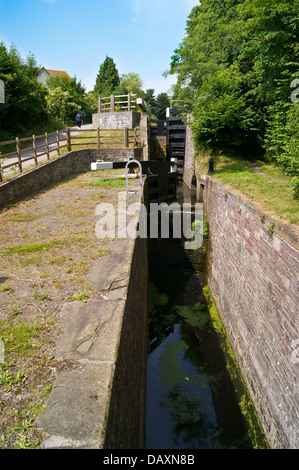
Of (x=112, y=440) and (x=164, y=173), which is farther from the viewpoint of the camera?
(x=164, y=173)

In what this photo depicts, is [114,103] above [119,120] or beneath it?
above

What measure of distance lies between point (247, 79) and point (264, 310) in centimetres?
1089

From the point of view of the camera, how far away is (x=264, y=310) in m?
4.35

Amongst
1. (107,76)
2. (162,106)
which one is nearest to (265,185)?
(107,76)

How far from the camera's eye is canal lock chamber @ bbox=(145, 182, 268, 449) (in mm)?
4371

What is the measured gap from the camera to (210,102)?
1187 centimetres

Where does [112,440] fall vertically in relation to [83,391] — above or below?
below

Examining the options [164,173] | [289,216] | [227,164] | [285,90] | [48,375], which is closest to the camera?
[48,375]

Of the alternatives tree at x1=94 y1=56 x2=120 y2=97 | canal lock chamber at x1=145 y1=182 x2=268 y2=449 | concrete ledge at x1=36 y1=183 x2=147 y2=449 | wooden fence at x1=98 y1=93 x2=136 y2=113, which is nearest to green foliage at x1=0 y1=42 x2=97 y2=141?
wooden fence at x1=98 y1=93 x2=136 y2=113

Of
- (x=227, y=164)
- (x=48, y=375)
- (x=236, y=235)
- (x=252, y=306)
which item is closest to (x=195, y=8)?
(x=227, y=164)

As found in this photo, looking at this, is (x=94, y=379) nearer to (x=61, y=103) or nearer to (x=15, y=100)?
(x=15, y=100)

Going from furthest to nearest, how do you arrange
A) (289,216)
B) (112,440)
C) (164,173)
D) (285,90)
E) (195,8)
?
(195,8), (164,173), (285,90), (289,216), (112,440)

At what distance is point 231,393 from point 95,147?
43.3 feet

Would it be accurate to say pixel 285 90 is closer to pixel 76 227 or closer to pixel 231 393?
pixel 76 227
